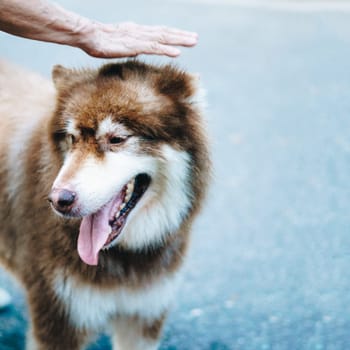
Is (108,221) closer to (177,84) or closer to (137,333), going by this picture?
(177,84)

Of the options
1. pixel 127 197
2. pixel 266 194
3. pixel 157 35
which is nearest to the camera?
pixel 127 197

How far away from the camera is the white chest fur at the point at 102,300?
2498mm

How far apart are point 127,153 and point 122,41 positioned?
546 millimetres

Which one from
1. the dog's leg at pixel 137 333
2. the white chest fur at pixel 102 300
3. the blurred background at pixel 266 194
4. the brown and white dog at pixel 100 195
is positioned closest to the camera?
the brown and white dog at pixel 100 195

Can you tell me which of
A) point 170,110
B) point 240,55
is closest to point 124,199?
point 170,110

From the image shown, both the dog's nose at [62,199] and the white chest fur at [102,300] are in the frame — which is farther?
the white chest fur at [102,300]

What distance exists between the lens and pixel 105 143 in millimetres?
2254

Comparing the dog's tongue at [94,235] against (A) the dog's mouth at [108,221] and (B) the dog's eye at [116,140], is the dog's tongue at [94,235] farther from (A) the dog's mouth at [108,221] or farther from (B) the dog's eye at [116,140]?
(B) the dog's eye at [116,140]

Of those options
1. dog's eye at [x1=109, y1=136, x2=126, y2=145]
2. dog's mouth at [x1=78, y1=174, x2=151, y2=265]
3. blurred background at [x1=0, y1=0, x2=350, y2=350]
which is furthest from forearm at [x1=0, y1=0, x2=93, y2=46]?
dog's mouth at [x1=78, y1=174, x2=151, y2=265]

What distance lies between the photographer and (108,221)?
7.68 ft

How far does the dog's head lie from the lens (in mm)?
2201

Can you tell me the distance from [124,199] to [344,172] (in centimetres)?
280

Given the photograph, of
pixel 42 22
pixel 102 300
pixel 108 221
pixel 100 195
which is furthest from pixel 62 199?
pixel 42 22

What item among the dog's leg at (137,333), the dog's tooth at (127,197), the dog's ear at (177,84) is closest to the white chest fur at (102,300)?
the dog's leg at (137,333)
